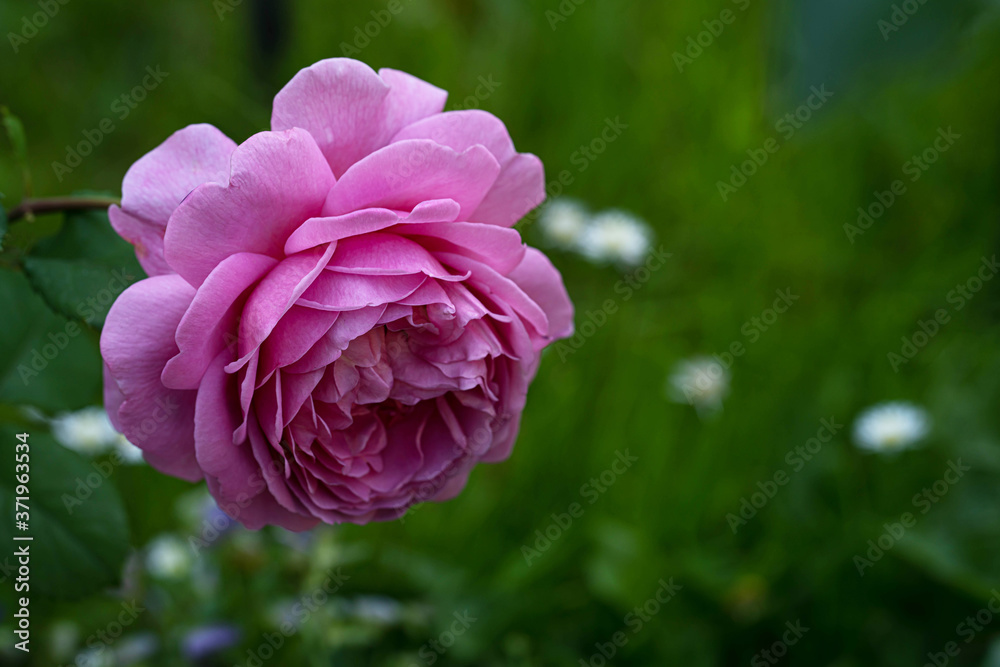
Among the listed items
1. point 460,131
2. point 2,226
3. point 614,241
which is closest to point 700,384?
point 614,241

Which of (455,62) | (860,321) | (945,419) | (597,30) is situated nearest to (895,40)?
(860,321)

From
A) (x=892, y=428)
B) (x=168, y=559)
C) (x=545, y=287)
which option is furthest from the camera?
(x=892, y=428)

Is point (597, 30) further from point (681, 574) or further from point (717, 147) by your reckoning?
point (681, 574)

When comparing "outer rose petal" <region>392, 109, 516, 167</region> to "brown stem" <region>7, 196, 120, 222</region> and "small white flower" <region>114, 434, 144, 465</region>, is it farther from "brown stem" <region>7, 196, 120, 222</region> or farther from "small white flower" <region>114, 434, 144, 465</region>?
"small white flower" <region>114, 434, 144, 465</region>

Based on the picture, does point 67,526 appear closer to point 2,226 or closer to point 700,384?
point 2,226

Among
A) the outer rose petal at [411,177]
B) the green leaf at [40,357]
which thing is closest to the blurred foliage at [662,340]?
the green leaf at [40,357]
